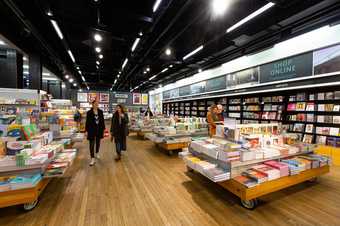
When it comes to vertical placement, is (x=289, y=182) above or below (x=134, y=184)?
above

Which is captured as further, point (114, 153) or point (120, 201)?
point (114, 153)

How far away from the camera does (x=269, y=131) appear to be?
9.86 feet

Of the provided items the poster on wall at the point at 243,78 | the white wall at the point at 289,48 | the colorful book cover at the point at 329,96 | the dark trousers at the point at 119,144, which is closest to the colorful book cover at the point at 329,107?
the colorful book cover at the point at 329,96

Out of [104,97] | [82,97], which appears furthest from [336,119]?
[82,97]

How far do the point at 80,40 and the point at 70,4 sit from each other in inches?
94.8

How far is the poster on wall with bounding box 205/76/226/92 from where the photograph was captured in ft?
24.5

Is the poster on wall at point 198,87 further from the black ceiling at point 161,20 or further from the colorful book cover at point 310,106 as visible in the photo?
the colorful book cover at point 310,106

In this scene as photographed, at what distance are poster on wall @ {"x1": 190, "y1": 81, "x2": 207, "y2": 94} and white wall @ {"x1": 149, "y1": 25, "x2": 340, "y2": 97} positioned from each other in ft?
3.54

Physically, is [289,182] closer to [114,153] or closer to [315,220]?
[315,220]

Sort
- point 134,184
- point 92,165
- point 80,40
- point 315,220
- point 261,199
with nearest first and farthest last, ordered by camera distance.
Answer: point 315,220, point 261,199, point 134,184, point 92,165, point 80,40

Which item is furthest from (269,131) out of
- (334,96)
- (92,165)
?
(92,165)

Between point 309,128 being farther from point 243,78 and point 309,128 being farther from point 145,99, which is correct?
point 145,99

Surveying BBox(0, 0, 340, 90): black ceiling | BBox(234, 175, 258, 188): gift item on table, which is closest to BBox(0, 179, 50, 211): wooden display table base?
BBox(234, 175, 258, 188): gift item on table

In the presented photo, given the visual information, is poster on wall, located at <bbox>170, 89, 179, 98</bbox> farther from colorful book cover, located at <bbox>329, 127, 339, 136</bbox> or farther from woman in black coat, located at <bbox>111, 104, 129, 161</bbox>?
colorful book cover, located at <bbox>329, 127, 339, 136</bbox>
